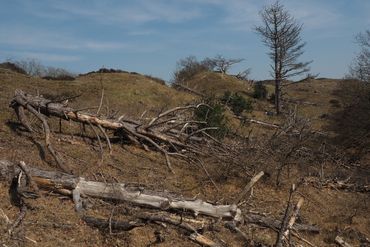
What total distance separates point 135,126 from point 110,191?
3200mm

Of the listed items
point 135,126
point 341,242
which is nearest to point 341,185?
point 341,242

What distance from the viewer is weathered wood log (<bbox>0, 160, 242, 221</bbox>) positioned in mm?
7168

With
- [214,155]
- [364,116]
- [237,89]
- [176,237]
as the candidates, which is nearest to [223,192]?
[214,155]

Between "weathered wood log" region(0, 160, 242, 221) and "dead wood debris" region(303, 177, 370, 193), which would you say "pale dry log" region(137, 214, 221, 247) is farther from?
"dead wood debris" region(303, 177, 370, 193)

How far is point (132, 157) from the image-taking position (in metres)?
10.3

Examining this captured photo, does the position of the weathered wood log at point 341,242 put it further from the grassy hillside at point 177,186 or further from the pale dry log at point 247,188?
the pale dry log at point 247,188

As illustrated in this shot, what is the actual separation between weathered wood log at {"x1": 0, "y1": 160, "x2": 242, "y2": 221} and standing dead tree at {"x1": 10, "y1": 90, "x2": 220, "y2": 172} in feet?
6.43

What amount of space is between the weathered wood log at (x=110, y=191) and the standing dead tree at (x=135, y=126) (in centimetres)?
196

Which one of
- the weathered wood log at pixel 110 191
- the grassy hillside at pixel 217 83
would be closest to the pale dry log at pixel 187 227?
the weathered wood log at pixel 110 191

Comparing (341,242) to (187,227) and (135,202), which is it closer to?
(187,227)

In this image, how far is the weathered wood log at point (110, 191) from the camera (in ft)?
23.5

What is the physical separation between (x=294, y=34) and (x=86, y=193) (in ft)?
94.5

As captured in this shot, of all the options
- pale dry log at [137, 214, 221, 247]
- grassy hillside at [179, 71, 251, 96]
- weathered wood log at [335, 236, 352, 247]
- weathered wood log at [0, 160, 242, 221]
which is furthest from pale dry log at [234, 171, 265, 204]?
grassy hillside at [179, 71, 251, 96]

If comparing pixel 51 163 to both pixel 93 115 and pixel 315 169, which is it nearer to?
pixel 93 115
